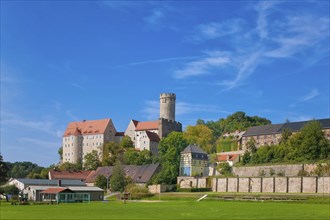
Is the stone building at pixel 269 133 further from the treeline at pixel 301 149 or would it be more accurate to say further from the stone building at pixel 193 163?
the stone building at pixel 193 163

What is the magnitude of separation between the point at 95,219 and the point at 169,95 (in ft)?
397

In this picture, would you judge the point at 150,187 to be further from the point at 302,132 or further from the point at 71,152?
the point at 71,152

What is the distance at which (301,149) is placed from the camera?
78.4 meters

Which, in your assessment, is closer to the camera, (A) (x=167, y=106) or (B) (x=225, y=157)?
(B) (x=225, y=157)

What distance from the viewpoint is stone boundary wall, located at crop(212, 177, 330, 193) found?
64938 mm

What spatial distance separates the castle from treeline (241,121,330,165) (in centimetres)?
5719

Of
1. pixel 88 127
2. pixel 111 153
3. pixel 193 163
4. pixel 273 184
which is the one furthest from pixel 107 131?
pixel 273 184

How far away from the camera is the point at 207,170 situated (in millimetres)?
93062

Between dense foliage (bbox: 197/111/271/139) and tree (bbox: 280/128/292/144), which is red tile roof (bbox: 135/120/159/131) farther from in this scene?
tree (bbox: 280/128/292/144)

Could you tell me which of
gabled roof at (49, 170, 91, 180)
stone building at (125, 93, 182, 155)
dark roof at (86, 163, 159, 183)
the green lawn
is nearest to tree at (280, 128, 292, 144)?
dark roof at (86, 163, 159, 183)

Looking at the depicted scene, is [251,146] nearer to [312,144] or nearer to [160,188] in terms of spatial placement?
[312,144]

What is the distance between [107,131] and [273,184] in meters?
83.1

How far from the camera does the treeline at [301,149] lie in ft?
252

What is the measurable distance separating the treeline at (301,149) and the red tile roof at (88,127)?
68781mm
